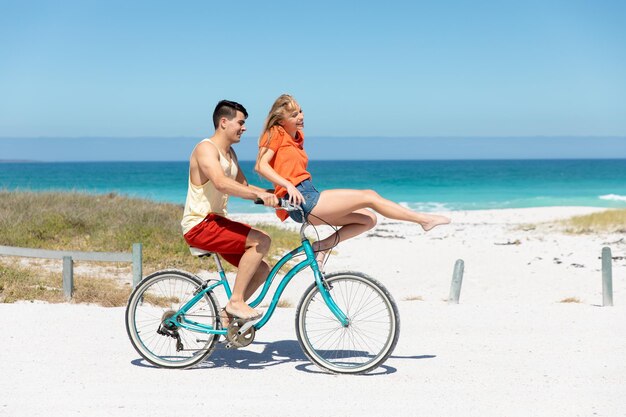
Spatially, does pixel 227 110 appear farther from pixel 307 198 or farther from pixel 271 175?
pixel 307 198

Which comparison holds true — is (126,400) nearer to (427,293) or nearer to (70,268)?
(70,268)

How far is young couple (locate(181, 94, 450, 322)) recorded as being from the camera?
586 cm

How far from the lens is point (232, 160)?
6223mm

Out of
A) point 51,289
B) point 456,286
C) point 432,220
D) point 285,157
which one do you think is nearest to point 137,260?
point 51,289

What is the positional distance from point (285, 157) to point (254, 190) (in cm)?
41

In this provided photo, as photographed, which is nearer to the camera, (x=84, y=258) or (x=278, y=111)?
(x=278, y=111)

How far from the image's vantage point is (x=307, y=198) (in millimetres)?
5887

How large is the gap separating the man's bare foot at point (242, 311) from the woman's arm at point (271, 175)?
89 cm

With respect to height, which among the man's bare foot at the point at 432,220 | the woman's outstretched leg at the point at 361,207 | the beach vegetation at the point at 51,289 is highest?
the woman's outstretched leg at the point at 361,207

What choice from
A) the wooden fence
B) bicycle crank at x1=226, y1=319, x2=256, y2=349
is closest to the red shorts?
bicycle crank at x1=226, y1=319, x2=256, y2=349

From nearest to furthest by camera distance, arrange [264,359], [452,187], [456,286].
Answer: [264,359] → [456,286] → [452,187]

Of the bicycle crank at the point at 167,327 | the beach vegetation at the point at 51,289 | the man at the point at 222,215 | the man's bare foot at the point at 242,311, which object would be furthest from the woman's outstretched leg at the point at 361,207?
the beach vegetation at the point at 51,289

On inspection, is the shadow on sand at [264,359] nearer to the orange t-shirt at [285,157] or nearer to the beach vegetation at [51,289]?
the orange t-shirt at [285,157]

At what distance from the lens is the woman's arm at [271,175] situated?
Result: 5750 millimetres
